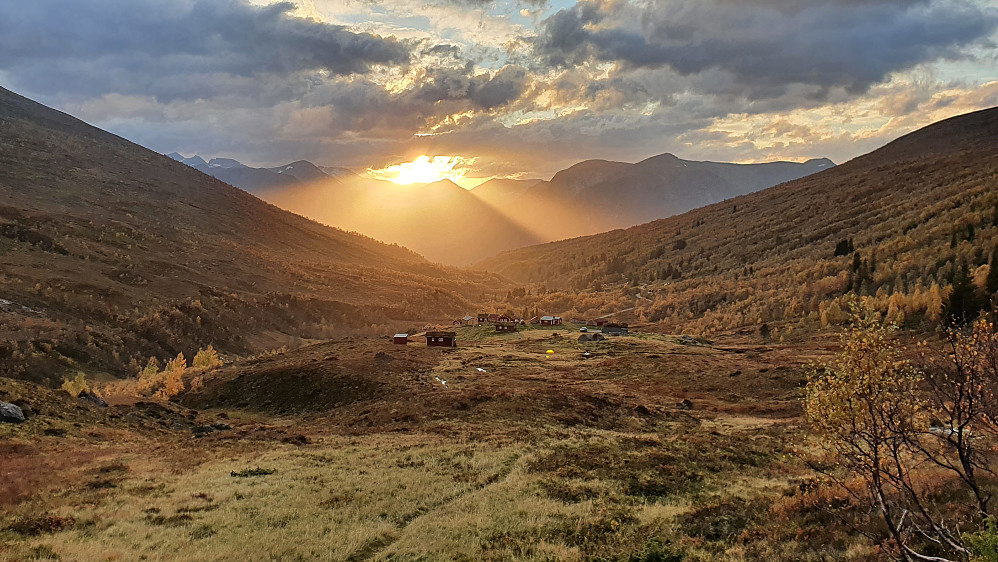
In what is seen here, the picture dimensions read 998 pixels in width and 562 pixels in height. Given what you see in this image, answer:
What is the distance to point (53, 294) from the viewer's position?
55.7 m

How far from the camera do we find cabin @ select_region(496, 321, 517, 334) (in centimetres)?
7674

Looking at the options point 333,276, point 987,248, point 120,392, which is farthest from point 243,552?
point 333,276

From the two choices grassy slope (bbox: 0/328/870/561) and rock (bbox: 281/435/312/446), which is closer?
grassy slope (bbox: 0/328/870/561)

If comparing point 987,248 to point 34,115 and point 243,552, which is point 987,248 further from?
point 34,115

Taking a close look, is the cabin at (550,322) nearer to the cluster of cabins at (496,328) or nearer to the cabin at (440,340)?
the cluster of cabins at (496,328)

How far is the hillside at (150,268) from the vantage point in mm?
52375

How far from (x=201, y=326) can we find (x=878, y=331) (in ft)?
237

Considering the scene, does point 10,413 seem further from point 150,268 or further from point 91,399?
point 150,268

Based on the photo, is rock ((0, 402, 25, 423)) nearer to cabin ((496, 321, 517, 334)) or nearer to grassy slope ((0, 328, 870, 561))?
grassy slope ((0, 328, 870, 561))

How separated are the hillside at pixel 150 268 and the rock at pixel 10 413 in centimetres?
2097

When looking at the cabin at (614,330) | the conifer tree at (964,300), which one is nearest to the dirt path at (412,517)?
the conifer tree at (964,300)

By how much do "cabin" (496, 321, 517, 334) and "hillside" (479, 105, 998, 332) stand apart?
2727cm

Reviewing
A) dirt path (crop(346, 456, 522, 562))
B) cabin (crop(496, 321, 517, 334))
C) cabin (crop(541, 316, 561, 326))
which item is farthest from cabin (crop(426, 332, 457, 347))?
dirt path (crop(346, 456, 522, 562))

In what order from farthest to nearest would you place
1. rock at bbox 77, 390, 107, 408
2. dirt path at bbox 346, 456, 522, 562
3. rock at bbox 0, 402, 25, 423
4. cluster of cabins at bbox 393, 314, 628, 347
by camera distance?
cluster of cabins at bbox 393, 314, 628, 347
rock at bbox 77, 390, 107, 408
rock at bbox 0, 402, 25, 423
dirt path at bbox 346, 456, 522, 562
